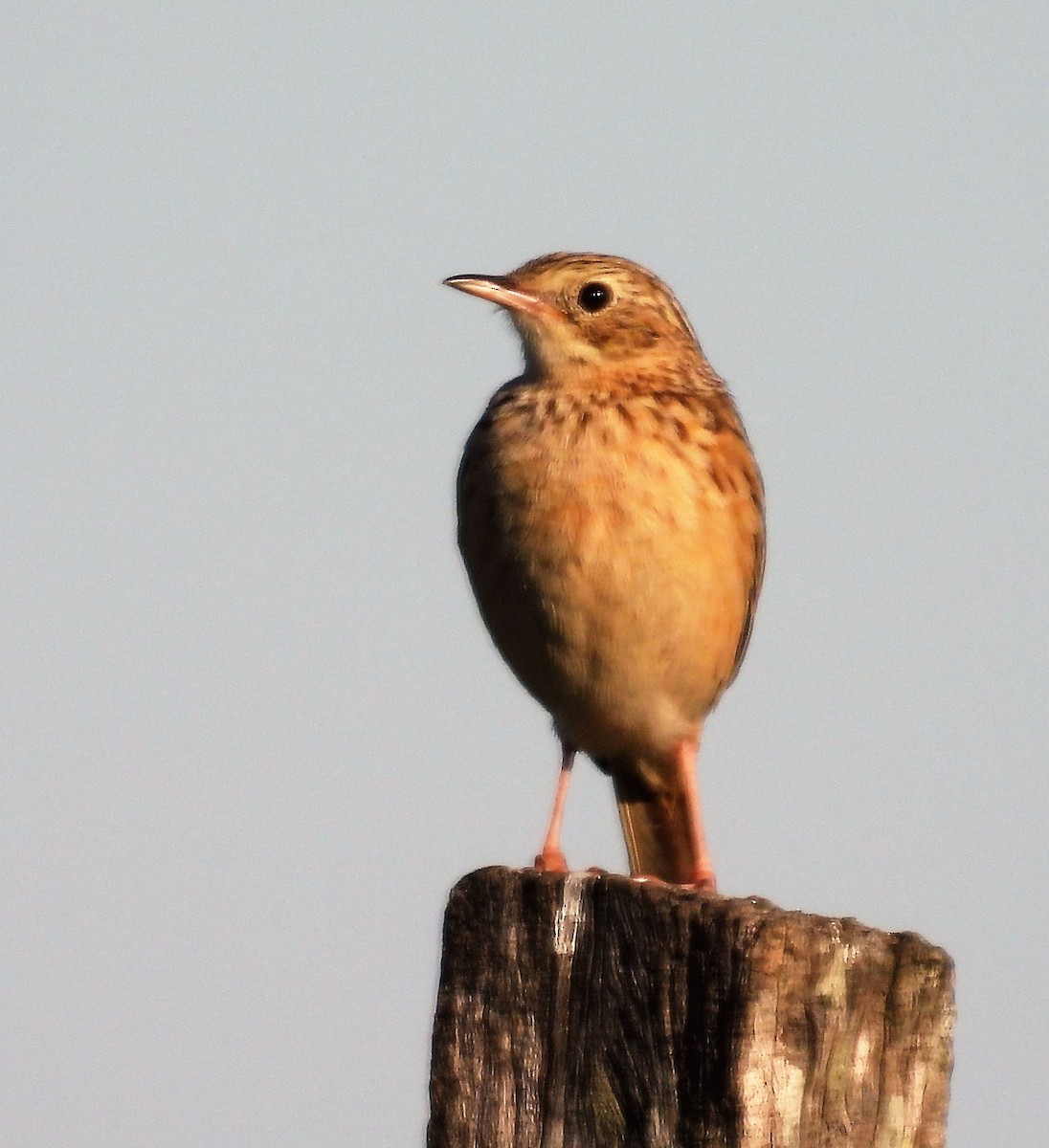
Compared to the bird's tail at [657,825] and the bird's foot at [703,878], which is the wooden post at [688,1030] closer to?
the bird's foot at [703,878]

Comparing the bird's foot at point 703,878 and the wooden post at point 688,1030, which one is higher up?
the bird's foot at point 703,878

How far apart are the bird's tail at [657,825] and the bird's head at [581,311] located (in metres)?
2.00

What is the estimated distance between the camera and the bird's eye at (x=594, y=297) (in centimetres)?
874

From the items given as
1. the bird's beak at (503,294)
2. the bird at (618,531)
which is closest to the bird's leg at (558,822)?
the bird at (618,531)

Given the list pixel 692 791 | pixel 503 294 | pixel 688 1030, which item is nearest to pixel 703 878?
pixel 692 791

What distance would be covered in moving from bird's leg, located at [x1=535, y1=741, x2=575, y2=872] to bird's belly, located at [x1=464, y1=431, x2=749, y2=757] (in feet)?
1.86

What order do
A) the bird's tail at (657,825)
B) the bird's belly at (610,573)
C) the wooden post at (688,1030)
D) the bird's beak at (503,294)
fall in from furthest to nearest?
the bird's tail at (657,825)
the bird's beak at (503,294)
the bird's belly at (610,573)
the wooden post at (688,1030)

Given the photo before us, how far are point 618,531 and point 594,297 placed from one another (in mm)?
1471

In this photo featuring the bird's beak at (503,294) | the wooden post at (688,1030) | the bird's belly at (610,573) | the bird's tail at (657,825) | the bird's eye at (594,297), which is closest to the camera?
the wooden post at (688,1030)

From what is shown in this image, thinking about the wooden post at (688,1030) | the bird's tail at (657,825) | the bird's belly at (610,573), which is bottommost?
the wooden post at (688,1030)

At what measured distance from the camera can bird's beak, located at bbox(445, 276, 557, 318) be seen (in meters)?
8.58

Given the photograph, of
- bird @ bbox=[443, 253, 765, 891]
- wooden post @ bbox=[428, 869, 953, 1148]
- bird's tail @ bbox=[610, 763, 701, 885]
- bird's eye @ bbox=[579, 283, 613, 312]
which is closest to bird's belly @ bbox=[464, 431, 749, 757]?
bird @ bbox=[443, 253, 765, 891]

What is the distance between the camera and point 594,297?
880 centimetres

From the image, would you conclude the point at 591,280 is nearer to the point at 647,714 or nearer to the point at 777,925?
the point at 647,714
